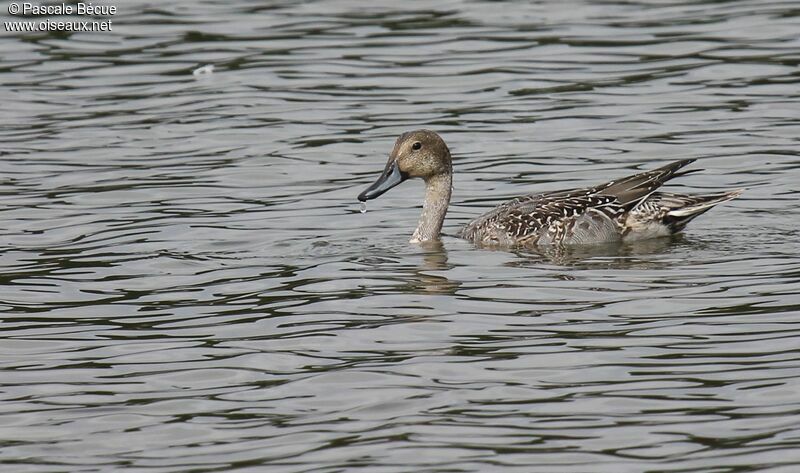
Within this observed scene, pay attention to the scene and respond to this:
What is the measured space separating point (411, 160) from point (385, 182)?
269mm

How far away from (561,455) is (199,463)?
5.02ft

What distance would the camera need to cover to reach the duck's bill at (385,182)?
41.1 ft

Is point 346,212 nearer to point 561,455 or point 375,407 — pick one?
point 375,407

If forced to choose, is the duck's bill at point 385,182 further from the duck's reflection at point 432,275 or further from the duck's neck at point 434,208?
the duck's reflection at point 432,275

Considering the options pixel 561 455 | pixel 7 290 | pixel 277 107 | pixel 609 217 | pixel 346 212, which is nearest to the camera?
pixel 561 455

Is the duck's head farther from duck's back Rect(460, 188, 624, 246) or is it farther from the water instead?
duck's back Rect(460, 188, 624, 246)

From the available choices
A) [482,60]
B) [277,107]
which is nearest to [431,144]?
[277,107]

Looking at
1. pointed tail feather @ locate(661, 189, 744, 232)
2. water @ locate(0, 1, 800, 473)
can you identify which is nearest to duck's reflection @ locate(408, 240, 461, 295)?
water @ locate(0, 1, 800, 473)

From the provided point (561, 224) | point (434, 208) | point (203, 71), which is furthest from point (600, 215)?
point (203, 71)

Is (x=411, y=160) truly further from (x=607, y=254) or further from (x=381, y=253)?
(x=607, y=254)

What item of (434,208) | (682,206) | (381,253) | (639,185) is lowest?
(381,253)

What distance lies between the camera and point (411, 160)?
41.7 feet

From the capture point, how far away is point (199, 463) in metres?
7.24

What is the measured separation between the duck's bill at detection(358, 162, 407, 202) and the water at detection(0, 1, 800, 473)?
346 mm
